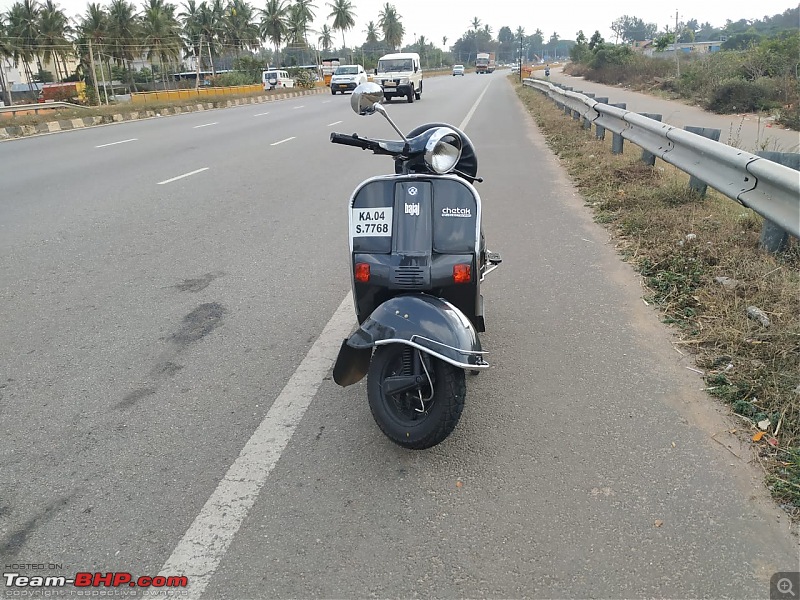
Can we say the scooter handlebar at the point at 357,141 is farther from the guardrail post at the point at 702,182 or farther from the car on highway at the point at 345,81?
the car on highway at the point at 345,81

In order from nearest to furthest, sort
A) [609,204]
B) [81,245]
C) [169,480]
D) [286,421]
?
[169,480] < [286,421] < [81,245] < [609,204]

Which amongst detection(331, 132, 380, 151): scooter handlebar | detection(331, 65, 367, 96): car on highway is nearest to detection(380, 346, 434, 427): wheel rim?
detection(331, 132, 380, 151): scooter handlebar

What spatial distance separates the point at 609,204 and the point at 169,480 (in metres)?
5.86

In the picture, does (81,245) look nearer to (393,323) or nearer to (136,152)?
(393,323)

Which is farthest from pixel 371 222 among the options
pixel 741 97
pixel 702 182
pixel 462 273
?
pixel 741 97

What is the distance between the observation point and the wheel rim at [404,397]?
9.16 feet

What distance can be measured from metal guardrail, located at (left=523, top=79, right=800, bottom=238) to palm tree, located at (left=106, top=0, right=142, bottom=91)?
64545 millimetres

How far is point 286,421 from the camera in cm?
310

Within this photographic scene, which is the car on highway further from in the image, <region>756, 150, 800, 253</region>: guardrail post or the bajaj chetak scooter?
the bajaj chetak scooter

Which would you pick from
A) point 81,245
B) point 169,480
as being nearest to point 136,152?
point 81,245

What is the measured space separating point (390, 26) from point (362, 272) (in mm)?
130323

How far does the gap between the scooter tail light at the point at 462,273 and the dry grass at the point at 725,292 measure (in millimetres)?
1400

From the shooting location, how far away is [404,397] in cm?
286

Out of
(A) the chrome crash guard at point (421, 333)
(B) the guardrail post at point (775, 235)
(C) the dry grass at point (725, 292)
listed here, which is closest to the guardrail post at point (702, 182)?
(C) the dry grass at point (725, 292)
